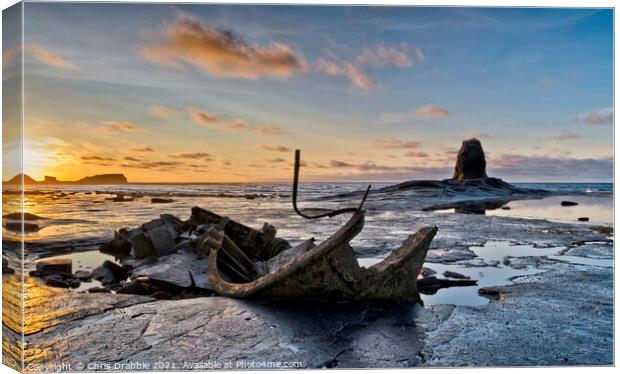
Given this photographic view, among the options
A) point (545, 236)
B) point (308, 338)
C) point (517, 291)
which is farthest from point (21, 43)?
point (545, 236)

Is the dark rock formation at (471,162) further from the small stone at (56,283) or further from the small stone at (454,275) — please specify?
the small stone at (56,283)

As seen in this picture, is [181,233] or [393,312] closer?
[393,312]

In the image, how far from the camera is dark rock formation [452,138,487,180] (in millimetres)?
37125

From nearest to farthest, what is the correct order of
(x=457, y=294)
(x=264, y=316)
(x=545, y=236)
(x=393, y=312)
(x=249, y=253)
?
(x=264, y=316)
(x=393, y=312)
(x=457, y=294)
(x=249, y=253)
(x=545, y=236)

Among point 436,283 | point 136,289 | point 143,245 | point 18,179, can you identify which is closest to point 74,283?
point 136,289

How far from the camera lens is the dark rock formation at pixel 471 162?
37125 millimetres

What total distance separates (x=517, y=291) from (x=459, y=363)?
3.08m

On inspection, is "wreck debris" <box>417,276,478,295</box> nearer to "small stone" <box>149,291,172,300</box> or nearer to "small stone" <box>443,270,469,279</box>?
"small stone" <box>443,270,469,279</box>

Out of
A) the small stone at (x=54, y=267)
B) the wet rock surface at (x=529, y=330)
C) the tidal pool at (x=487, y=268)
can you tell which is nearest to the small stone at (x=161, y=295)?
the small stone at (x=54, y=267)

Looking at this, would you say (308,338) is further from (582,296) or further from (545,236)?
(545,236)

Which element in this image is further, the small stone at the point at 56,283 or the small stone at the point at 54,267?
the small stone at the point at 54,267

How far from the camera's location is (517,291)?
24.0ft

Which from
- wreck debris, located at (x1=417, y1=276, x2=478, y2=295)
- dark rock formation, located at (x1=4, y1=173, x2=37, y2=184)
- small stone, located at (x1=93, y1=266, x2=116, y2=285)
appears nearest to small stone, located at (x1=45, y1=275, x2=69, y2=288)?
small stone, located at (x1=93, y1=266, x2=116, y2=285)

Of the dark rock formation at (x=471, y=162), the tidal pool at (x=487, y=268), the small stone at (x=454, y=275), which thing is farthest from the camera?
the dark rock formation at (x=471, y=162)
